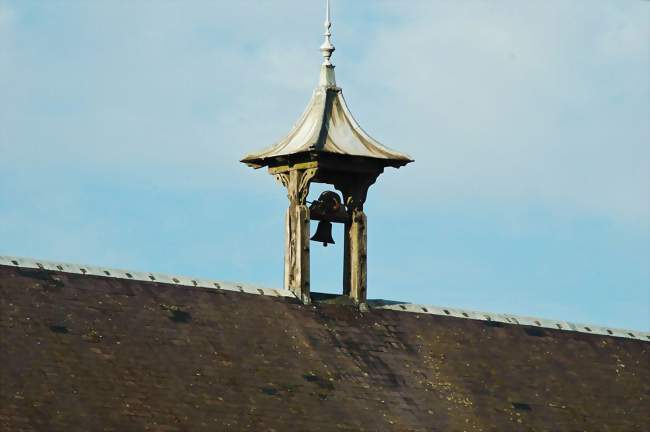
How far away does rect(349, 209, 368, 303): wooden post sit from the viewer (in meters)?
58.6

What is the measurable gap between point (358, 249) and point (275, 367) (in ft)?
20.5

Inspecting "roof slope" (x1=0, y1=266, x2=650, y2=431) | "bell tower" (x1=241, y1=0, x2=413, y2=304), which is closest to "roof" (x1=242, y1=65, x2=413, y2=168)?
"bell tower" (x1=241, y1=0, x2=413, y2=304)

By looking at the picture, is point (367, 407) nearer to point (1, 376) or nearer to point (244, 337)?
point (244, 337)

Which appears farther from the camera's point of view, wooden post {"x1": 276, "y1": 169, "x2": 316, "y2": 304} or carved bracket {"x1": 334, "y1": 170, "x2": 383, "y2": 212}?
carved bracket {"x1": 334, "y1": 170, "x2": 383, "y2": 212}

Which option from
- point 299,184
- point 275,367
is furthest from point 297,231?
point 275,367

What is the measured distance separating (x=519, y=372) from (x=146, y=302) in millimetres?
9789

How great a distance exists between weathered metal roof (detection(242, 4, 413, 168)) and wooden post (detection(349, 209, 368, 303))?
1.54 m

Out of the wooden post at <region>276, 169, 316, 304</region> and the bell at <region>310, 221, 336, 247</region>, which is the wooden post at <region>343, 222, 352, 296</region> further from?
the wooden post at <region>276, 169, 316, 304</region>

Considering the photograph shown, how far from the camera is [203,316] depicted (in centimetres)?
5450

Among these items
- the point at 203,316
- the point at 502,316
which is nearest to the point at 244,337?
the point at 203,316

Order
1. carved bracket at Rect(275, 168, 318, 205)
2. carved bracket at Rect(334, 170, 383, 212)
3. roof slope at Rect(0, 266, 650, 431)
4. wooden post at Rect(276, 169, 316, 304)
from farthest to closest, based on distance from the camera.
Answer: carved bracket at Rect(334, 170, 383, 212) < carved bracket at Rect(275, 168, 318, 205) < wooden post at Rect(276, 169, 316, 304) < roof slope at Rect(0, 266, 650, 431)

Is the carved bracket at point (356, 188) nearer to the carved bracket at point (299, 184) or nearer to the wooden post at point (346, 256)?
the wooden post at point (346, 256)

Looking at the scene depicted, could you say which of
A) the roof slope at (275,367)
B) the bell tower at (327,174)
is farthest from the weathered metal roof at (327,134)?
the roof slope at (275,367)

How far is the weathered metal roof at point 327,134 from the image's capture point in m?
58.3
